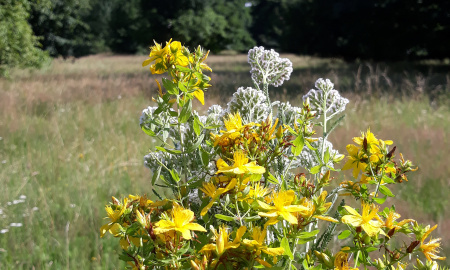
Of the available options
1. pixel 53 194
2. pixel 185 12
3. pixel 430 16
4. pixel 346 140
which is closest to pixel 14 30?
pixel 53 194

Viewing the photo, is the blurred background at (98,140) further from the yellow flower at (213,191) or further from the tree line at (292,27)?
the yellow flower at (213,191)

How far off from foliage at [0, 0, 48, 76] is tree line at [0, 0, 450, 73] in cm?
2

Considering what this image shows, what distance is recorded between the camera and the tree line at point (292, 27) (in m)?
11.4

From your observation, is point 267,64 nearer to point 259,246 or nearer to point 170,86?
point 170,86

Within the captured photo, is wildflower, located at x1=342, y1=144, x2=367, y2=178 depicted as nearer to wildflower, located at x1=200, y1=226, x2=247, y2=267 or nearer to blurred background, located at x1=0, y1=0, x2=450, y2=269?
wildflower, located at x1=200, y1=226, x2=247, y2=267

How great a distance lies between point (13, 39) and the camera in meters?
10.5

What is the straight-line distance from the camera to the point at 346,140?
396 centimetres

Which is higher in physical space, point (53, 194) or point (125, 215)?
point (125, 215)

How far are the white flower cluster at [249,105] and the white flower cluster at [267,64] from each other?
4.4 inches

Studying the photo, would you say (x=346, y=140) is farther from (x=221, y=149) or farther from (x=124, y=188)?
(x=221, y=149)

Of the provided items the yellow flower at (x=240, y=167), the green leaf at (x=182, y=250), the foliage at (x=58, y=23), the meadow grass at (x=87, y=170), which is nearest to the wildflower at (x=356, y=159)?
the yellow flower at (x=240, y=167)

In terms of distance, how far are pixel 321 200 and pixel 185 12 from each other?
34717 millimetres

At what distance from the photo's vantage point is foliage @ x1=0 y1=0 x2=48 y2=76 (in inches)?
396

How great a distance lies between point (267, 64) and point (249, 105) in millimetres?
168
